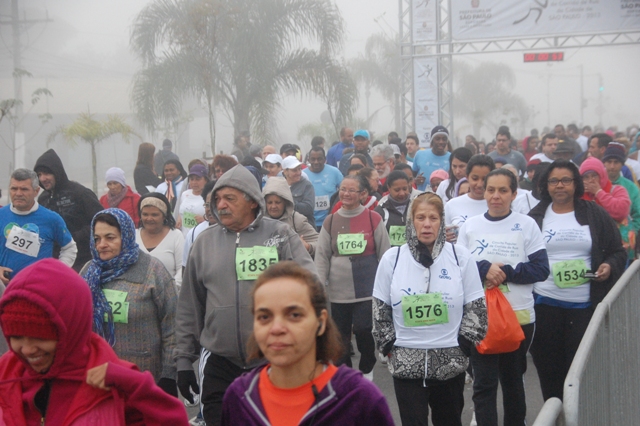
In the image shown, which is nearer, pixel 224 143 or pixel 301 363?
pixel 301 363

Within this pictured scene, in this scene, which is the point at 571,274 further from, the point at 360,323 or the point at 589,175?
the point at 360,323

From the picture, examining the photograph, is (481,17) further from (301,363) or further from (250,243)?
(301,363)

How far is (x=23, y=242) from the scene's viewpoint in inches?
269

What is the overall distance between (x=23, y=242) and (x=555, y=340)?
4.55 m

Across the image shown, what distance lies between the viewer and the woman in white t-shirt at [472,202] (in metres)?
6.28

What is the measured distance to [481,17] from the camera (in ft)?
68.6

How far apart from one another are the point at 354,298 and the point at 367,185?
1.53 m

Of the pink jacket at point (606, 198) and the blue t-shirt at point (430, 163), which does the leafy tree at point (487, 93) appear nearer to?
the blue t-shirt at point (430, 163)

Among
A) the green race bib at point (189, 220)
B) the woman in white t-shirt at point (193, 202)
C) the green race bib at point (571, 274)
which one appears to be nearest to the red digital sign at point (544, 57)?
the woman in white t-shirt at point (193, 202)

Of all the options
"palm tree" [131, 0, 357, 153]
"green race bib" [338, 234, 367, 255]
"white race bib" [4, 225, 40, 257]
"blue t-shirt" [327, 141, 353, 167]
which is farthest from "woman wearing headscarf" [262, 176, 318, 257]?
"palm tree" [131, 0, 357, 153]

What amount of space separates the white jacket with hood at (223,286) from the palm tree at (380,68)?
145 ft

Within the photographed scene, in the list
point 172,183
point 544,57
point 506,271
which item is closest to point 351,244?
point 506,271

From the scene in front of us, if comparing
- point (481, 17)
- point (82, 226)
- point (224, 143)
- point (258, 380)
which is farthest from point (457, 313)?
point (224, 143)

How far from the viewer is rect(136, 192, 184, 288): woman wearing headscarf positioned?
649cm
